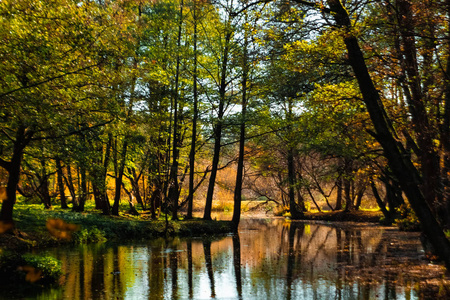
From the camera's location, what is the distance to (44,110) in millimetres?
9281

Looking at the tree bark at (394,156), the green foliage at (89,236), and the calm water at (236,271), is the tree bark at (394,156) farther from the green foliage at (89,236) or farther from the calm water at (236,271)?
the green foliage at (89,236)

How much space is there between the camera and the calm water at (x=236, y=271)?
326 inches

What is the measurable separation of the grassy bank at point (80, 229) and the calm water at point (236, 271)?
1180 mm

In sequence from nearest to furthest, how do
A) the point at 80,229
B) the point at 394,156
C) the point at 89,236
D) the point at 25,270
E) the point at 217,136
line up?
the point at 394,156 < the point at 25,270 < the point at 80,229 < the point at 89,236 < the point at 217,136

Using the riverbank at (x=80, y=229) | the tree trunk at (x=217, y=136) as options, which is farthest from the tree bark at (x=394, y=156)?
the tree trunk at (x=217, y=136)

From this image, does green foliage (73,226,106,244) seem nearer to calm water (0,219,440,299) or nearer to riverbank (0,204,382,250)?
riverbank (0,204,382,250)

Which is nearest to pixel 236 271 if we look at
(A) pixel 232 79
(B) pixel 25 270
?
(B) pixel 25 270

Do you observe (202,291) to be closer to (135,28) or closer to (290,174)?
(135,28)

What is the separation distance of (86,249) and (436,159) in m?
11.9

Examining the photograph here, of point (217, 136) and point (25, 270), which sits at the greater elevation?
point (217, 136)

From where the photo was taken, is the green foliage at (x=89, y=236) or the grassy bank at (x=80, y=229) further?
the green foliage at (x=89, y=236)

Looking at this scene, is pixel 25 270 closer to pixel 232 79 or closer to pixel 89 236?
pixel 89 236

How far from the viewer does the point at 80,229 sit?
54.3ft

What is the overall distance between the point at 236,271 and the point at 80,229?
8.50 metres
